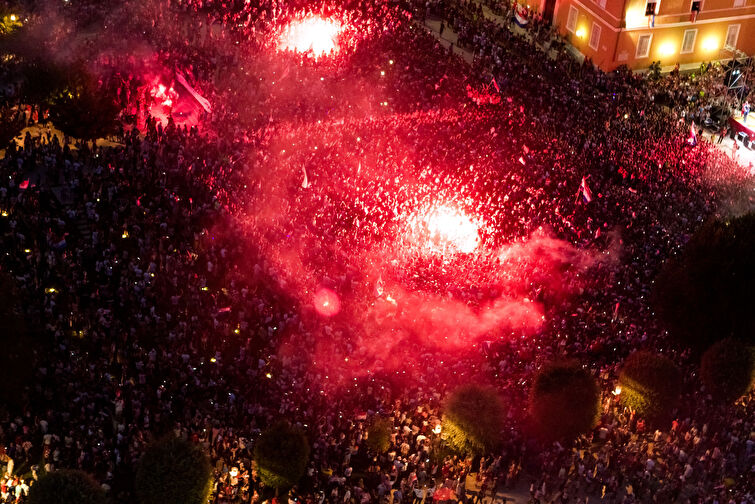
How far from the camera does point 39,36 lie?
3869cm

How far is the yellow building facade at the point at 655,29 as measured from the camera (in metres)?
45.3

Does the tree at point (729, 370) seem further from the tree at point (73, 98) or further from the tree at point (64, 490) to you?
the tree at point (73, 98)

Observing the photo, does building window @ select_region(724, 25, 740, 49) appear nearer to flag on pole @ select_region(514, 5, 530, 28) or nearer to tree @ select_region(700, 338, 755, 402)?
flag on pole @ select_region(514, 5, 530, 28)

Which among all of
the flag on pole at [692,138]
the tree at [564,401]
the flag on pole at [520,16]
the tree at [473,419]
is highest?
the flag on pole at [520,16]

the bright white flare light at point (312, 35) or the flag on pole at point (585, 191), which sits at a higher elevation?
the bright white flare light at point (312, 35)

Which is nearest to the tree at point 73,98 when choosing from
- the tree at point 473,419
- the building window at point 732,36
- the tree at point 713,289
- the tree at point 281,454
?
the tree at point 281,454

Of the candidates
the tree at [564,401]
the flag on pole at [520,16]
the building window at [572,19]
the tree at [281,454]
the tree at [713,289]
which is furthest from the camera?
the building window at [572,19]

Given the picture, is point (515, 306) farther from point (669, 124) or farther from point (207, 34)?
point (207, 34)

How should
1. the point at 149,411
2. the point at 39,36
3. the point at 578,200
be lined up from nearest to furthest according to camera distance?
the point at 149,411, the point at 578,200, the point at 39,36

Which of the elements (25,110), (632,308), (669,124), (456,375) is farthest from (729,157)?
(25,110)

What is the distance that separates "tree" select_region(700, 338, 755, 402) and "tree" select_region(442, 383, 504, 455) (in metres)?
6.68

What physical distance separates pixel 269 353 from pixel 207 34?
18.7 metres

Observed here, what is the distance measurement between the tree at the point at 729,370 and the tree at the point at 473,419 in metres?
6.68

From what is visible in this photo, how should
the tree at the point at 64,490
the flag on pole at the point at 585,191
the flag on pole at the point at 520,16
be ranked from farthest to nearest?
the flag on pole at the point at 520,16
the flag on pole at the point at 585,191
the tree at the point at 64,490
